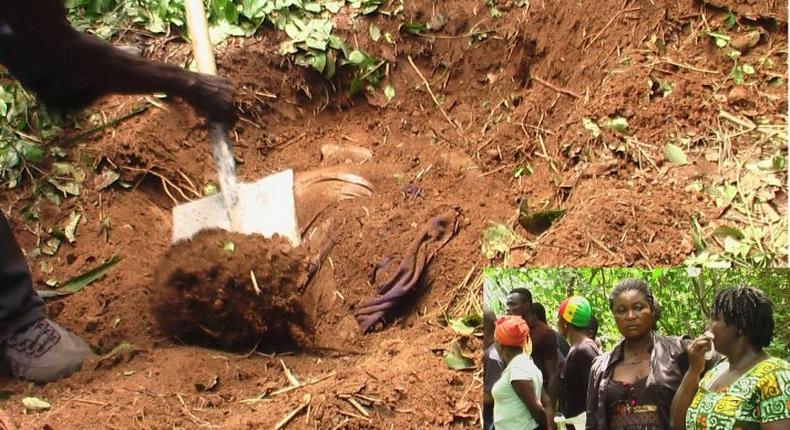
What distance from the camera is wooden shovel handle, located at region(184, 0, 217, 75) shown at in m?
3.56

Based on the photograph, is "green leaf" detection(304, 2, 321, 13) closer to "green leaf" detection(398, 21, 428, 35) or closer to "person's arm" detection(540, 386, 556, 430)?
"green leaf" detection(398, 21, 428, 35)

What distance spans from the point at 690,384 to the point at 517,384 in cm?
44

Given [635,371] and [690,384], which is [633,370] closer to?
[635,371]

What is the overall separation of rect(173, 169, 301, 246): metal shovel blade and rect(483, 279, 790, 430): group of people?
140 centimetres

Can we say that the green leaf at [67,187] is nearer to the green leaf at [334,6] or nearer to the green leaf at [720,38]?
the green leaf at [334,6]

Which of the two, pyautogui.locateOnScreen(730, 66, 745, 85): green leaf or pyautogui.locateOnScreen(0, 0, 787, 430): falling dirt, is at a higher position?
pyautogui.locateOnScreen(730, 66, 745, 85): green leaf

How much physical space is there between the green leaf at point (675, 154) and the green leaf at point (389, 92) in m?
1.51

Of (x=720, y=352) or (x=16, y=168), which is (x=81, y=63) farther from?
(x=720, y=352)

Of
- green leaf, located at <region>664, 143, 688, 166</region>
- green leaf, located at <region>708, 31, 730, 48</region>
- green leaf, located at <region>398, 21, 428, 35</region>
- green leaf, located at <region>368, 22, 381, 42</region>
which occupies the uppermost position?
green leaf, located at <region>708, 31, 730, 48</region>

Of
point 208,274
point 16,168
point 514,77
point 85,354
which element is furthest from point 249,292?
point 514,77

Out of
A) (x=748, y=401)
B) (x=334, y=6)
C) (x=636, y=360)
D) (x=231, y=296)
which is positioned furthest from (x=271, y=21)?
(x=748, y=401)

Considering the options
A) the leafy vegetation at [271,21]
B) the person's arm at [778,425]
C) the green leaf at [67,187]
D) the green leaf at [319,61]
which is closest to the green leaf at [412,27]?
the leafy vegetation at [271,21]

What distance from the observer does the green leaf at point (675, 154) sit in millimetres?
3053

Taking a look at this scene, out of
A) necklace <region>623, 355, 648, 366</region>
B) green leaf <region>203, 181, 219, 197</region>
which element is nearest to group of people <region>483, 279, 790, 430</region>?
necklace <region>623, 355, 648, 366</region>
